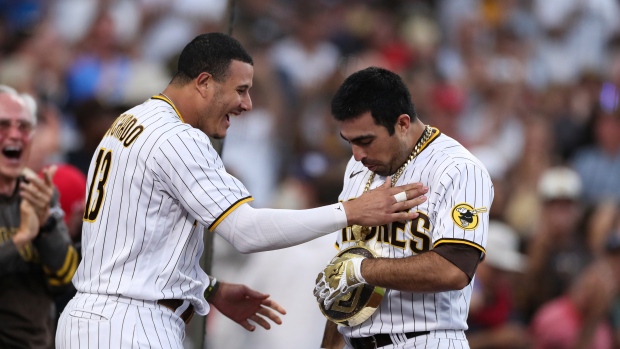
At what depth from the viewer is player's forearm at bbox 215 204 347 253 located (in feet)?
14.7

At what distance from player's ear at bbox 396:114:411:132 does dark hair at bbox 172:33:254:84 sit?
0.79 m

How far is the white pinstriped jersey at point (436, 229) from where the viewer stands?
448 centimetres

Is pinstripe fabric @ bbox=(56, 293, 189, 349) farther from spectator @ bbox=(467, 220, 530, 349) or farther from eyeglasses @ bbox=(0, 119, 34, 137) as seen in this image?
spectator @ bbox=(467, 220, 530, 349)

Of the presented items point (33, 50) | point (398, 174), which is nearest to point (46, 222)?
point (398, 174)

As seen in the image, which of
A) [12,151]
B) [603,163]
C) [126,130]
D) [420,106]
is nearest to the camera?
[126,130]

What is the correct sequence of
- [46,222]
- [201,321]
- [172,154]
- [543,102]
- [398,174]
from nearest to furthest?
[172,154] < [398,174] < [46,222] < [201,321] < [543,102]

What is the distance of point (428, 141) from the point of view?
4.84 m

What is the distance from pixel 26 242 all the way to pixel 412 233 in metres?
2.12

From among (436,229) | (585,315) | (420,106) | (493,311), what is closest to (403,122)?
(436,229)

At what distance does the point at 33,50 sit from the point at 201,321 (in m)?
5.64

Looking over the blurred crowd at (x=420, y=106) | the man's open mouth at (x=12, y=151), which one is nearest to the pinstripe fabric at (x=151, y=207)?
the man's open mouth at (x=12, y=151)

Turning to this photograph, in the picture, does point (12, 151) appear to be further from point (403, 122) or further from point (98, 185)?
point (403, 122)

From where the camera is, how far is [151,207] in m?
4.51

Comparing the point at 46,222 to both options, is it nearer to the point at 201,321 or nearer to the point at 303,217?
the point at 201,321
